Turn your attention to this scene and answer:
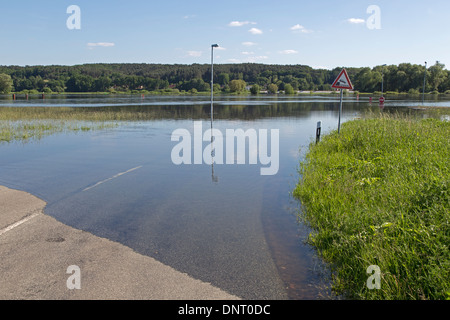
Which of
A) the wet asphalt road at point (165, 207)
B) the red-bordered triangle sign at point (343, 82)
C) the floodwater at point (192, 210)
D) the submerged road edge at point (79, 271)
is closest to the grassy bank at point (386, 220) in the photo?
the floodwater at point (192, 210)

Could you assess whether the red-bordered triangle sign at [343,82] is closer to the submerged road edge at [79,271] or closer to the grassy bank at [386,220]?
the grassy bank at [386,220]

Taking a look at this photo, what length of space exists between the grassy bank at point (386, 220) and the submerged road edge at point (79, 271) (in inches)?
80.3

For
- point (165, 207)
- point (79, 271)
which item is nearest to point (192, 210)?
point (165, 207)

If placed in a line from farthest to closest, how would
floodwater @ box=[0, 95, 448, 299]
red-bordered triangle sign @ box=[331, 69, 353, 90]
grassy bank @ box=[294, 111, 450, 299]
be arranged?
red-bordered triangle sign @ box=[331, 69, 353, 90]
floodwater @ box=[0, 95, 448, 299]
grassy bank @ box=[294, 111, 450, 299]

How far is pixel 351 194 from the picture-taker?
8.01m

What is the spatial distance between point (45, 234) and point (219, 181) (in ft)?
17.9

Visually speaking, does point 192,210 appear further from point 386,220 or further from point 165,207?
point 386,220

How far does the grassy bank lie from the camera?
14.7 feet

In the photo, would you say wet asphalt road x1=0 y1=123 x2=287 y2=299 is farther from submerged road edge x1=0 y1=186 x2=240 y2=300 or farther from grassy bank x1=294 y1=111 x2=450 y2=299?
grassy bank x1=294 y1=111 x2=450 y2=299

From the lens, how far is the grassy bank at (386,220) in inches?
176

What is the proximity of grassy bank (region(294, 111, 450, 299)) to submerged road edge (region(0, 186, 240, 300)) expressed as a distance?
6.69 feet

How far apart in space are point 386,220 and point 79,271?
16.1 feet

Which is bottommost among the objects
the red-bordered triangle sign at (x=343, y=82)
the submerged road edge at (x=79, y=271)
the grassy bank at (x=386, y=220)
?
the submerged road edge at (x=79, y=271)

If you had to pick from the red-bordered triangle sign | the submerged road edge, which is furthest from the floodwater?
the red-bordered triangle sign
